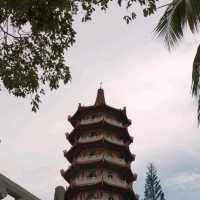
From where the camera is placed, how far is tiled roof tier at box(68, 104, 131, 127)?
4091 centimetres

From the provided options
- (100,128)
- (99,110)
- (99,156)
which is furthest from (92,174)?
(99,110)

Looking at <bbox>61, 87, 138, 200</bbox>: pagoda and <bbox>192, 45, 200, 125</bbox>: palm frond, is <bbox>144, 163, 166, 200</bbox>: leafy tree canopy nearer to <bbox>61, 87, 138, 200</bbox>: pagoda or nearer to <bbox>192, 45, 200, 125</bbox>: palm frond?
<bbox>61, 87, 138, 200</bbox>: pagoda

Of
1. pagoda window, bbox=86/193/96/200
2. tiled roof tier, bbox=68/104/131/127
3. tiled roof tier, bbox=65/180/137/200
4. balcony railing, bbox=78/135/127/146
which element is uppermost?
tiled roof tier, bbox=68/104/131/127

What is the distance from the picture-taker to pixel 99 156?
37.2 meters

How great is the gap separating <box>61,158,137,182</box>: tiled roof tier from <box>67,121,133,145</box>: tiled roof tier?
344cm

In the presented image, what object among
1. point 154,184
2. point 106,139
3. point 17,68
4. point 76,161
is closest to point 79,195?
point 76,161

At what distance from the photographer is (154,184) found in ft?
177

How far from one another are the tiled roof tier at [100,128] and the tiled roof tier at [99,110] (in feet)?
4.01

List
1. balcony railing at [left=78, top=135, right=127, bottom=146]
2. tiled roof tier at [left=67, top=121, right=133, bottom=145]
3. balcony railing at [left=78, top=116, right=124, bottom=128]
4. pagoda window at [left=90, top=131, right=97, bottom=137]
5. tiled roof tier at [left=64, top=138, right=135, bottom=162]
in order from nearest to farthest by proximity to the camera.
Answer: tiled roof tier at [left=64, top=138, right=135, bottom=162] → balcony railing at [left=78, top=135, right=127, bottom=146] → pagoda window at [left=90, top=131, right=97, bottom=137] → tiled roof tier at [left=67, top=121, right=133, bottom=145] → balcony railing at [left=78, top=116, right=124, bottom=128]

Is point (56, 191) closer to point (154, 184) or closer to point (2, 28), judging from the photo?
point (2, 28)

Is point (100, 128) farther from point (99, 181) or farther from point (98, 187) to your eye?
point (98, 187)

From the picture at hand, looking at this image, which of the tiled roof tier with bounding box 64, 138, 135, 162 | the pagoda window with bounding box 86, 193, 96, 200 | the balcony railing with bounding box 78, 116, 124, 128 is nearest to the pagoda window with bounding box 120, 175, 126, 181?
the tiled roof tier with bounding box 64, 138, 135, 162

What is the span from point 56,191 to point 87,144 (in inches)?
1282

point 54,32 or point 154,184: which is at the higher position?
point 154,184
